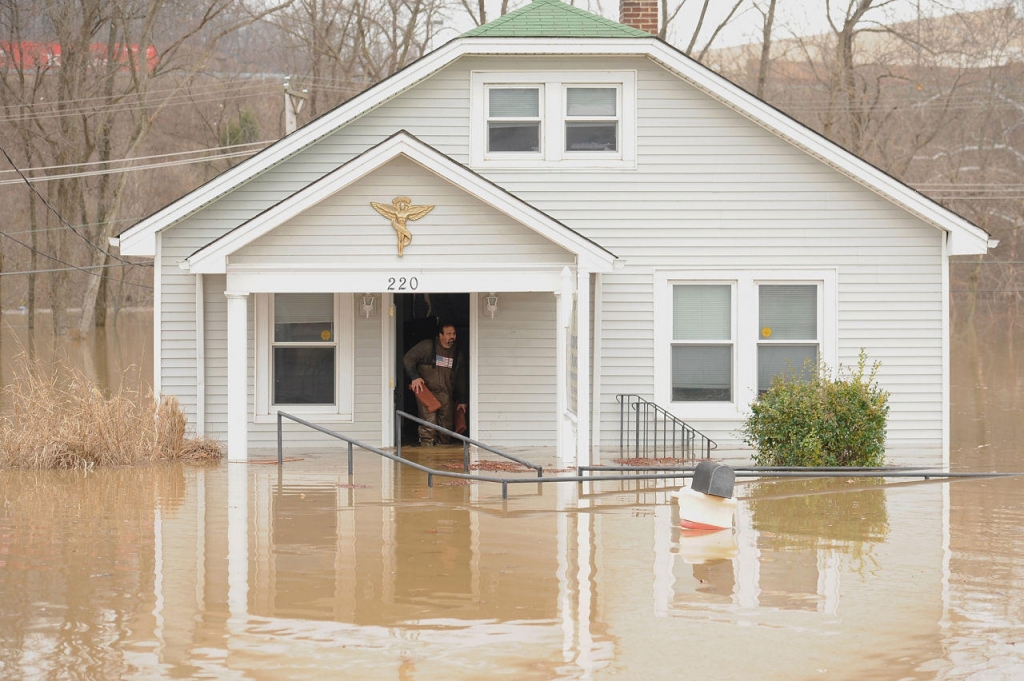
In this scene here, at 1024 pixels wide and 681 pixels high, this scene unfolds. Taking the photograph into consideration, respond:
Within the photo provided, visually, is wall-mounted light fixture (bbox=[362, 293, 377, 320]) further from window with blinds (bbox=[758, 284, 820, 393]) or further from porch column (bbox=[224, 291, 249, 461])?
window with blinds (bbox=[758, 284, 820, 393])

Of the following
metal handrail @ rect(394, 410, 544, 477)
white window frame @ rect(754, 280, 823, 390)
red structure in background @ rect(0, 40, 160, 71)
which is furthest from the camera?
red structure in background @ rect(0, 40, 160, 71)

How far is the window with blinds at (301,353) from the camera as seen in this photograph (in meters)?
17.9

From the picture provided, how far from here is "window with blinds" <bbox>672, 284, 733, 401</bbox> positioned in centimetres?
1800

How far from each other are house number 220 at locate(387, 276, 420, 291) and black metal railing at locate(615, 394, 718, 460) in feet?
11.2

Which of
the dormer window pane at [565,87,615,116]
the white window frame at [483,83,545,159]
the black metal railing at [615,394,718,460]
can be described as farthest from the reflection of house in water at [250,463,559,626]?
the dormer window pane at [565,87,615,116]

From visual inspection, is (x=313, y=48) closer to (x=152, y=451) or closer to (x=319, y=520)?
(x=152, y=451)

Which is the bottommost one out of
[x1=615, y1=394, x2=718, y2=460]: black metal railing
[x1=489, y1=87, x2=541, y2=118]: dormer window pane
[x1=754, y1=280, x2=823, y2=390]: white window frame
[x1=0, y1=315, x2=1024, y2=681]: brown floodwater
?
[x1=0, y1=315, x2=1024, y2=681]: brown floodwater

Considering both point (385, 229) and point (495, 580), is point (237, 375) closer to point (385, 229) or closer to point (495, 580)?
point (385, 229)

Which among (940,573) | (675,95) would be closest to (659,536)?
(940,573)

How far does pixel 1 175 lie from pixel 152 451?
138 ft

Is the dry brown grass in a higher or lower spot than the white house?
lower

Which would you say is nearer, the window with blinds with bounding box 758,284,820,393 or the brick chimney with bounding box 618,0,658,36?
the window with blinds with bounding box 758,284,820,393

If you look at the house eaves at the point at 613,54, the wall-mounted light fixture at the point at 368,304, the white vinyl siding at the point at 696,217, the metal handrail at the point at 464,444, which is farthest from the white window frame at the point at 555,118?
the metal handrail at the point at 464,444

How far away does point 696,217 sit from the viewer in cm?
1791
